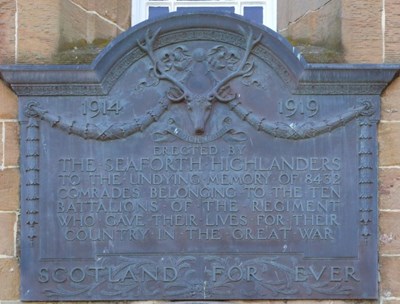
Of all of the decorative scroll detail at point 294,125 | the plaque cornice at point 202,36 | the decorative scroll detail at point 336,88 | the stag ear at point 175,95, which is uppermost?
the plaque cornice at point 202,36

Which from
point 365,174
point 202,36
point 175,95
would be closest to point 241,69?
point 202,36

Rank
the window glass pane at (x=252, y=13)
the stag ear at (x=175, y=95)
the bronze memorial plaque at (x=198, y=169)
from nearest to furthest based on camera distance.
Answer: the bronze memorial plaque at (x=198, y=169)
the stag ear at (x=175, y=95)
the window glass pane at (x=252, y=13)

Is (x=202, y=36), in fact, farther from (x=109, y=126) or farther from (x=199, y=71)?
(x=109, y=126)

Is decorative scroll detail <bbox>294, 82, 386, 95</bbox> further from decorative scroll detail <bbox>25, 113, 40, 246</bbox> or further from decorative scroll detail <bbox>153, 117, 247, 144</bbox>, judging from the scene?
decorative scroll detail <bbox>25, 113, 40, 246</bbox>

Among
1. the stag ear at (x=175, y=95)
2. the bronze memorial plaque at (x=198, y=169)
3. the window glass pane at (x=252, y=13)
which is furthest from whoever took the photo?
the window glass pane at (x=252, y=13)

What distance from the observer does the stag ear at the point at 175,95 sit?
787 centimetres

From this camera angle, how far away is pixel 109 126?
7.87 meters

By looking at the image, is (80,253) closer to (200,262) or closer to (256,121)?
(200,262)

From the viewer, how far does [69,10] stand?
8.31m

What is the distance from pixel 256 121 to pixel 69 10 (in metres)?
1.53

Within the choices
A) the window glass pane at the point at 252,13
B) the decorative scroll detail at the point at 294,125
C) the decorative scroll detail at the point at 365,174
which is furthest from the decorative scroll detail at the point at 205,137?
the window glass pane at the point at 252,13

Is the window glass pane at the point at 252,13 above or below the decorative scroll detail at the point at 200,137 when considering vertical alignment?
above

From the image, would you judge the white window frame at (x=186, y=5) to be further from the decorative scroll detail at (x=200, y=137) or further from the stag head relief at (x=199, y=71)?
the decorative scroll detail at (x=200, y=137)

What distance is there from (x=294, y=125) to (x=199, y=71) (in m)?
0.70
